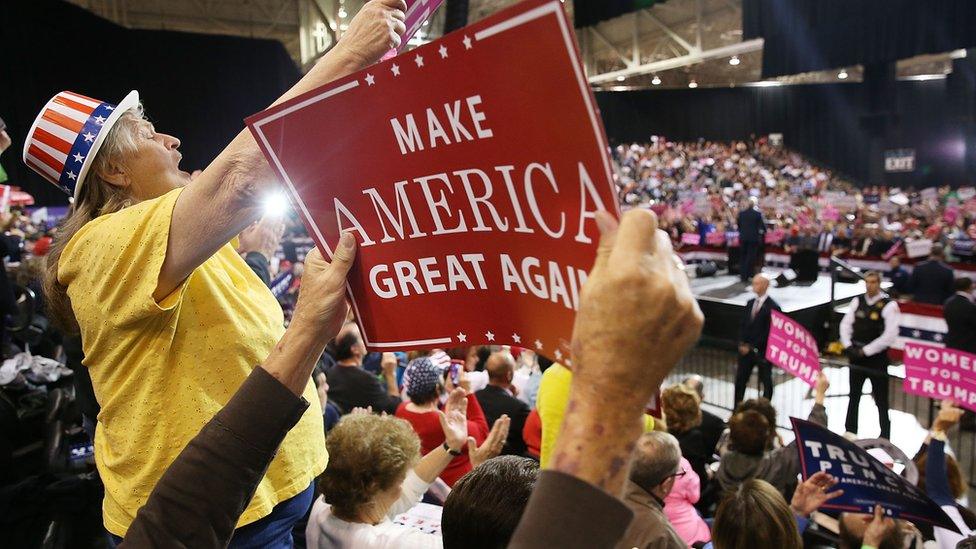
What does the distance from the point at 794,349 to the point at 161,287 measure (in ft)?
15.3

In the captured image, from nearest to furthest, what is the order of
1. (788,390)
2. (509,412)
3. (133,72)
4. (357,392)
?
(509,412), (357,392), (788,390), (133,72)

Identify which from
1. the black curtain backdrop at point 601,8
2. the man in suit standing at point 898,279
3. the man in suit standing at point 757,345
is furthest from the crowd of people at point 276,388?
the black curtain backdrop at point 601,8

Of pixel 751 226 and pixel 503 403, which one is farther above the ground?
pixel 503 403

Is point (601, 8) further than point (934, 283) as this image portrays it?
Yes

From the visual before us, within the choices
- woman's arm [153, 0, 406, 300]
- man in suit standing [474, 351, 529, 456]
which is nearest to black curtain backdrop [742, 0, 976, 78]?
man in suit standing [474, 351, 529, 456]

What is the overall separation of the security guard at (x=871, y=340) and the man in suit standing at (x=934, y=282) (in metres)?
Answer: 2.42

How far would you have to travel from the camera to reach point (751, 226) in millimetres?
12352

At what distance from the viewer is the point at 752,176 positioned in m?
19.5

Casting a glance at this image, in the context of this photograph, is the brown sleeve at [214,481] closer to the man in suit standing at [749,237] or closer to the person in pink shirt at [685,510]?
A: the person in pink shirt at [685,510]

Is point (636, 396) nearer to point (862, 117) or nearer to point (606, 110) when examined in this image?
point (862, 117)

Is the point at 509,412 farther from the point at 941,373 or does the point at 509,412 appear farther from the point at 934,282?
the point at 934,282

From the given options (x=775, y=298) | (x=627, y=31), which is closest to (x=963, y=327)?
(x=775, y=298)

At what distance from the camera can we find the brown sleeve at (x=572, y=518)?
0.54 meters

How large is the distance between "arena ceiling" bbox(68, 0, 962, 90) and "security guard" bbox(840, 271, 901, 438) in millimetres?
10618
